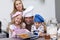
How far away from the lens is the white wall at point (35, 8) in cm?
92

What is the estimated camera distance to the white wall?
0.92 m

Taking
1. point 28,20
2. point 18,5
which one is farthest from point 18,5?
point 28,20

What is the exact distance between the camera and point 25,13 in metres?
0.91

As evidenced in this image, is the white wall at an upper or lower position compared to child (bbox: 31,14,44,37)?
upper

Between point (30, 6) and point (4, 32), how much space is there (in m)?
0.24

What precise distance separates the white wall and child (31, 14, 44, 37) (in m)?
0.05

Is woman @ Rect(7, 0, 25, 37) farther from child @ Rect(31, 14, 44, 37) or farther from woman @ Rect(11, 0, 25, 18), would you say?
child @ Rect(31, 14, 44, 37)

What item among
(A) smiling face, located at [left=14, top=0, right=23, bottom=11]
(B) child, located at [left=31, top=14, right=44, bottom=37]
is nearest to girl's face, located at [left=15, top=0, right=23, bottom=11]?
(A) smiling face, located at [left=14, top=0, right=23, bottom=11]

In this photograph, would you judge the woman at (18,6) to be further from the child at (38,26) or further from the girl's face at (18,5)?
the child at (38,26)

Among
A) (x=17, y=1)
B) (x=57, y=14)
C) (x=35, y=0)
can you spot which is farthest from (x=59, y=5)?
(x=17, y=1)

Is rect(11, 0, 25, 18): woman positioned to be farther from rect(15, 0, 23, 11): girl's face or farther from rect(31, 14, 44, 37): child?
rect(31, 14, 44, 37): child

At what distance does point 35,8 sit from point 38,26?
0.41 ft

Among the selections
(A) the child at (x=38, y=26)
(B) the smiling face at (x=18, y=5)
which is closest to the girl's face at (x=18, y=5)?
(B) the smiling face at (x=18, y=5)

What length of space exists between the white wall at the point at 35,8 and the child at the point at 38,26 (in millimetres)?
54
